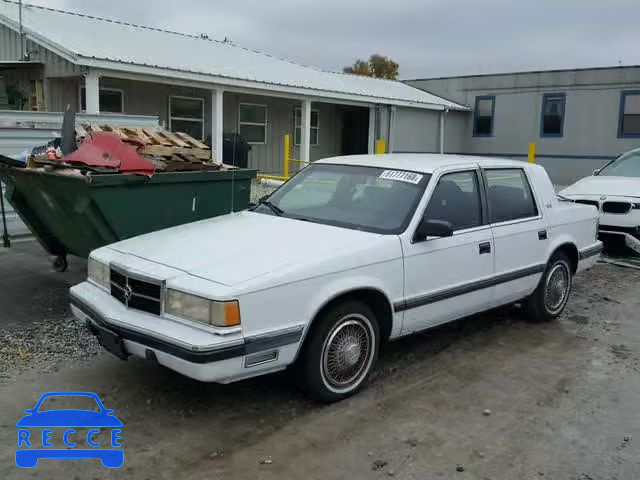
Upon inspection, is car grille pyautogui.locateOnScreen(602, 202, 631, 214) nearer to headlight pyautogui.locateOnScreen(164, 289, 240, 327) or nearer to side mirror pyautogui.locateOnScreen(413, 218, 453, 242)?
side mirror pyautogui.locateOnScreen(413, 218, 453, 242)

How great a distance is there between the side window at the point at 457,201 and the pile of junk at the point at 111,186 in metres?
2.42

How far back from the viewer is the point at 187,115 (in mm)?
17312

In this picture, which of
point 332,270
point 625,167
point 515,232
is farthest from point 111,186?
point 625,167

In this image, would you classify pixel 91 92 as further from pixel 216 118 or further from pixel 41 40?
pixel 216 118

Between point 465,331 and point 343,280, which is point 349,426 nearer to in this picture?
point 343,280

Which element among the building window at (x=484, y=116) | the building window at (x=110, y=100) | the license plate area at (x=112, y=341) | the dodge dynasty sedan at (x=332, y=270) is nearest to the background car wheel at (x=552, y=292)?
the dodge dynasty sedan at (x=332, y=270)

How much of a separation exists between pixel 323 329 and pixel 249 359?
57 cm

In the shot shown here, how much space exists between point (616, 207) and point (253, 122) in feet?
41.0

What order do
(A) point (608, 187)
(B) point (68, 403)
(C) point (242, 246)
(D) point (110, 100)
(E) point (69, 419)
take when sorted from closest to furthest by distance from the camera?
(E) point (69, 419), (B) point (68, 403), (C) point (242, 246), (A) point (608, 187), (D) point (110, 100)

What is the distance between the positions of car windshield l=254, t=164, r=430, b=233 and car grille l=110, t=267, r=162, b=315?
4.70ft

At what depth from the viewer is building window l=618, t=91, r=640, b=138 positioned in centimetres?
2112

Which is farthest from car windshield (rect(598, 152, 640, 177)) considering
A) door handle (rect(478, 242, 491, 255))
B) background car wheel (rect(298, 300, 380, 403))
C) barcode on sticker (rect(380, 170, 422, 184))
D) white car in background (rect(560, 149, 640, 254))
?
background car wheel (rect(298, 300, 380, 403))

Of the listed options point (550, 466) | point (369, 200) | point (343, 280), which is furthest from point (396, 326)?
point (550, 466)

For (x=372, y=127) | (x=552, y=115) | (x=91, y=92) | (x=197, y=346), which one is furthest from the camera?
(x=552, y=115)
